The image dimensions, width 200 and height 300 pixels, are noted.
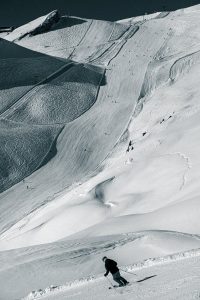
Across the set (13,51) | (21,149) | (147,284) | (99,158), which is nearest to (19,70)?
(13,51)

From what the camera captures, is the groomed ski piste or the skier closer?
the skier

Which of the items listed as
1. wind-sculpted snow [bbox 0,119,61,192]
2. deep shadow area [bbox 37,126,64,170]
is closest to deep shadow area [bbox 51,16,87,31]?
wind-sculpted snow [bbox 0,119,61,192]

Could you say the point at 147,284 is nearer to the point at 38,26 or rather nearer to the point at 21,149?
the point at 21,149

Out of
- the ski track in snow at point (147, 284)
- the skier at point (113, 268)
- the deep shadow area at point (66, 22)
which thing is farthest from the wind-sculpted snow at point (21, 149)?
the deep shadow area at point (66, 22)

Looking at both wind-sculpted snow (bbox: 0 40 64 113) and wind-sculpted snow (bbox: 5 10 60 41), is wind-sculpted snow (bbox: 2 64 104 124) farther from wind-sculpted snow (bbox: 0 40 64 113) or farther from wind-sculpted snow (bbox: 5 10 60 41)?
wind-sculpted snow (bbox: 5 10 60 41)

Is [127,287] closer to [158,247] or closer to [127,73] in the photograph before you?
[158,247]

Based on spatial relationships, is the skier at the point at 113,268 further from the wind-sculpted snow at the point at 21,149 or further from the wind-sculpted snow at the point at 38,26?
the wind-sculpted snow at the point at 38,26
